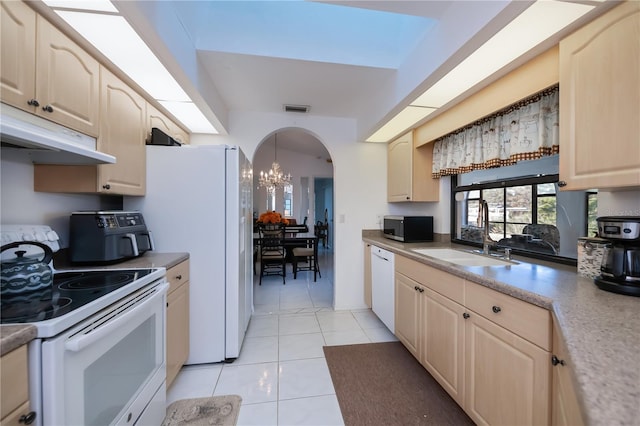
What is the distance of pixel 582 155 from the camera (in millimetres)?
1115

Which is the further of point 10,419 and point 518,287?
point 518,287

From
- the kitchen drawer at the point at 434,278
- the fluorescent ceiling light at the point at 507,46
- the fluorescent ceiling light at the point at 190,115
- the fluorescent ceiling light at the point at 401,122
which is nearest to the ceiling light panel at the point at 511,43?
the fluorescent ceiling light at the point at 507,46

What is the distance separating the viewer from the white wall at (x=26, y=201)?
1264 millimetres

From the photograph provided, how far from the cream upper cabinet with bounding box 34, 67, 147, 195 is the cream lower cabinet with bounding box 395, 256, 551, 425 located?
213 cm

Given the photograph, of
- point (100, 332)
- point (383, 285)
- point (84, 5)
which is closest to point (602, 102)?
point (383, 285)

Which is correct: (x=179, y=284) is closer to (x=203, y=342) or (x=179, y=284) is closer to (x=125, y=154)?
(x=203, y=342)

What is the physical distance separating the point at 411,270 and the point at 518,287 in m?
0.93

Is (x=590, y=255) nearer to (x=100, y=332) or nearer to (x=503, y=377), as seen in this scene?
(x=503, y=377)

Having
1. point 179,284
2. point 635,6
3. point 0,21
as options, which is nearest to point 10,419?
point 179,284

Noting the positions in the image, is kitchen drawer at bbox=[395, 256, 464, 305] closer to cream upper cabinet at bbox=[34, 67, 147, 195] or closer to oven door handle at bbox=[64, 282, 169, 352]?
Answer: oven door handle at bbox=[64, 282, 169, 352]

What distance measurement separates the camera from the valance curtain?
4.96ft

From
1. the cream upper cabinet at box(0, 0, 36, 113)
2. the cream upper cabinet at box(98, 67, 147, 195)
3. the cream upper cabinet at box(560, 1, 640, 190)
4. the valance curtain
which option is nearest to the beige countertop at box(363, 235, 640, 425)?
the cream upper cabinet at box(560, 1, 640, 190)

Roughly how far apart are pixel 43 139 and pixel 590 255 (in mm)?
2405

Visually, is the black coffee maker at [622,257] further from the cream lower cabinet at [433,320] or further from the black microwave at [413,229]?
the black microwave at [413,229]
